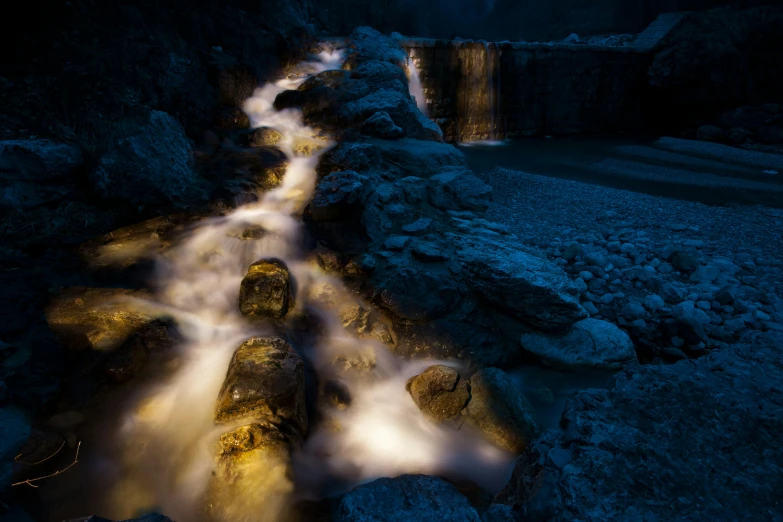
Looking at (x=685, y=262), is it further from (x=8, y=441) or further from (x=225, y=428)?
(x=8, y=441)

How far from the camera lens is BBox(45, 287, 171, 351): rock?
315 cm

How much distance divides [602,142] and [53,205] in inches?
565

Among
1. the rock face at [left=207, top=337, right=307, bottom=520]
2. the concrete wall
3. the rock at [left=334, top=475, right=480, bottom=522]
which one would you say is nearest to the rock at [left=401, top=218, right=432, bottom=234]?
the rock face at [left=207, top=337, right=307, bottom=520]

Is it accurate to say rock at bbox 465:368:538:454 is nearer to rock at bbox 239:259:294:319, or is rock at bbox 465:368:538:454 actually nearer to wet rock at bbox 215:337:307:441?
wet rock at bbox 215:337:307:441

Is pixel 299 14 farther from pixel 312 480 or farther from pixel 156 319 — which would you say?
pixel 312 480

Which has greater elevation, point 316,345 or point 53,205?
point 53,205

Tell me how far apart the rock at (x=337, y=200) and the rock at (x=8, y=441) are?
2940 millimetres

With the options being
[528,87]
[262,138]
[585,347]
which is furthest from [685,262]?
[528,87]

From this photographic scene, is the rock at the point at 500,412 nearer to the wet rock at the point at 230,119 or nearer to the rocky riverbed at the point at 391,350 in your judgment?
the rocky riverbed at the point at 391,350

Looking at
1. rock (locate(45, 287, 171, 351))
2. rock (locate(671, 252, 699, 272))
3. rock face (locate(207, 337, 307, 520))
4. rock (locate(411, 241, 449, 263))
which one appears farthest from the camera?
rock (locate(671, 252, 699, 272))

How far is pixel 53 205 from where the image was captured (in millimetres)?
4043

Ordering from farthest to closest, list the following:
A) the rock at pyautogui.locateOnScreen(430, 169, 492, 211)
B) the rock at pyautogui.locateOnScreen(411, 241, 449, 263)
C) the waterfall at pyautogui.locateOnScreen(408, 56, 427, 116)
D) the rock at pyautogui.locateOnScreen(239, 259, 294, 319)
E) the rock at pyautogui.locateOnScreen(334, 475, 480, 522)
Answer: the waterfall at pyautogui.locateOnScreen(408, 56, 427, 116) → the rock at pyautogui.locateOnScreen(430, 169, 492, 211) → the rock at pyautogui.locateOnScreen(411, 241, 449, 263) → the rock at pyautogui.locateOnScreen(239, 259, 294, 319) → the rock at pyautogui.locateOnScreen(334, 475, 480, 522)

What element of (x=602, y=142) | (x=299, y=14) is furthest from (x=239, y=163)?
Result: (x=602, y=142)

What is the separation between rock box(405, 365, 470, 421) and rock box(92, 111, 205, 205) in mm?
3325
